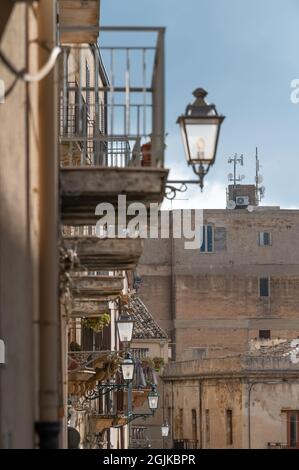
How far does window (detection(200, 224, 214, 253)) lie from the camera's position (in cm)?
7019

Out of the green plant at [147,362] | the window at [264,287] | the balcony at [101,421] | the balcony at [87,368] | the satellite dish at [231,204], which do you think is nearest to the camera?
the balcony at [87,368]

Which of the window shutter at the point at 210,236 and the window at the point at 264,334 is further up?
the window shutter at the point at 210,236

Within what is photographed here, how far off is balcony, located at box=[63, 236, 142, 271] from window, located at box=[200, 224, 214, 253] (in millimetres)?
54922

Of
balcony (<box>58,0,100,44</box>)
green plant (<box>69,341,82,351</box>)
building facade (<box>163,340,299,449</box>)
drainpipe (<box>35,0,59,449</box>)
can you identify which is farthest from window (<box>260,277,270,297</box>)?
drainpipe (<box>35,0,59,449</box>)

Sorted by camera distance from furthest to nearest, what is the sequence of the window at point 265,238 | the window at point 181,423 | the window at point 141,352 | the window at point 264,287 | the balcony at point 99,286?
the window at point 265,238, the window at point 264,287, the window at point 181,423, the window at point 141,352, the balcony at point 99,286

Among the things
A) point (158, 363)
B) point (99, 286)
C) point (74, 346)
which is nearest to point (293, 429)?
point (158, 363)

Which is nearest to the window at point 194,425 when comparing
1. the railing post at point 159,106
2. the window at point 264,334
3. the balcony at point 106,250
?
the window at point 264,334

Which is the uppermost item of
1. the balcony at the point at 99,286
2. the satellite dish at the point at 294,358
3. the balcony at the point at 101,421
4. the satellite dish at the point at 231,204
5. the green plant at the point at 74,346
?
the satellite dish at the point at 231,204

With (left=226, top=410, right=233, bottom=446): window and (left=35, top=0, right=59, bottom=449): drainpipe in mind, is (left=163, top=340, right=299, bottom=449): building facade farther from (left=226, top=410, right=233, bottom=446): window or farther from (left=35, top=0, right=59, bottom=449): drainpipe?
(left=35, top=0, right=59, bottom=449): drainpipe

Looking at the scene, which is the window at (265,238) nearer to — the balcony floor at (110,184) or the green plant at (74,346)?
the green plant at (74,346)

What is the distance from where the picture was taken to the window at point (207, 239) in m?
70.2

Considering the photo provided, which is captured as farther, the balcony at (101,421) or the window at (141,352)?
the window at (141,352)

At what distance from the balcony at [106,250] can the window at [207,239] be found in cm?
5492

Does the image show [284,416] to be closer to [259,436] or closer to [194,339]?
[259,436]
